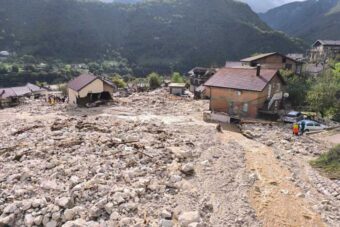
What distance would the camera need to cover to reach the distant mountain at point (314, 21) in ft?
432

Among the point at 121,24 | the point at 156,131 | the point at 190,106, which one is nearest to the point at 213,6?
the point at 121,24

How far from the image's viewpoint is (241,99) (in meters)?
28.5

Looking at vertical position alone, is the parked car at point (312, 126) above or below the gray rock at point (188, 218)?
above

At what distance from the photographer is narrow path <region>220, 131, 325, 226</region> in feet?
34.5

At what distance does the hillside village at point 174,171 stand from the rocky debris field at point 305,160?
0.05m

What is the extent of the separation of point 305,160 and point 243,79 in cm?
1387

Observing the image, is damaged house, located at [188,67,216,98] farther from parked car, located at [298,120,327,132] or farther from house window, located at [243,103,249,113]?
parked car, located at [298,120,327,132]

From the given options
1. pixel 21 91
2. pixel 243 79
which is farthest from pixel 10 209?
pixel 21 91

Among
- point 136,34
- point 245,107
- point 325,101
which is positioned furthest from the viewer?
point 136,34

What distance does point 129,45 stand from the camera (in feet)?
372

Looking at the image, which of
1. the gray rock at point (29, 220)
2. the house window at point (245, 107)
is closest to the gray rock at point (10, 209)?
the gray rock at point (29, 220)

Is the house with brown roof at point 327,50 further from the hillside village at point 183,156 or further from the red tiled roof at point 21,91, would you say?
the red tiled roof at point 21,91

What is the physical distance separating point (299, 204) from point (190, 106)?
24.2 m

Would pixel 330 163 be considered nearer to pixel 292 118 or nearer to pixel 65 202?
pixel 292 118
